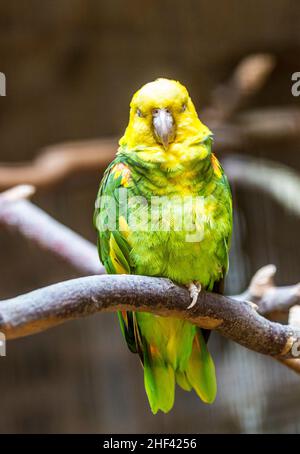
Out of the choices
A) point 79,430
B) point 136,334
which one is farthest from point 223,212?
point 79,430

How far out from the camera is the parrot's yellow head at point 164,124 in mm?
1131

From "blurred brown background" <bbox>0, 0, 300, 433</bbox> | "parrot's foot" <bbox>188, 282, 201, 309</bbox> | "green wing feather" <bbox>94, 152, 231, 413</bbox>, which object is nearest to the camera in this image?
"parrot's foot" <bbox>188, 282, 201, 309</bbox>

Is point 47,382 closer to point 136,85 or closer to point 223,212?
point 136,85

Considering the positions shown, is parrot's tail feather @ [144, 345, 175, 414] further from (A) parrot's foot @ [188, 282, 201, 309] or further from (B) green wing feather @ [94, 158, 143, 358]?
(A) parrot's foot @ [188, 282, 201, 309]

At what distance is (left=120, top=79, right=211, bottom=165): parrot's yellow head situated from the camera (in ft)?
3.71

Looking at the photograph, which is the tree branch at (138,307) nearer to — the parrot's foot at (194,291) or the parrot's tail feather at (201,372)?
the parrot's foot at (194,291)

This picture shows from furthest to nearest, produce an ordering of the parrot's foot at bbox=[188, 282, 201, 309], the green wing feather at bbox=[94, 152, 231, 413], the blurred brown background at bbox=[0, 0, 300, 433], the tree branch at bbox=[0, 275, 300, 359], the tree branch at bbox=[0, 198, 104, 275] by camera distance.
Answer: the blurred brown background at bbox=[0, 0, 300, 433], the tree branch at bbox=[0, 198, 104, 275], the green wing feather at bbox=[94, 152, 231, 413], the parrot's foot at bbox=[188, 282, 201, 309], the tree branch at bbox=[0, 275, 300, 359]

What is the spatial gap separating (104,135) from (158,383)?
1.51 m

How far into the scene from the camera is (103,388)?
250 cm

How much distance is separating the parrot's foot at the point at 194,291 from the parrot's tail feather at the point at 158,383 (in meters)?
0.22

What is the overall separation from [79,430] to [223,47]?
5.19 ft

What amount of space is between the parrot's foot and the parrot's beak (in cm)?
25

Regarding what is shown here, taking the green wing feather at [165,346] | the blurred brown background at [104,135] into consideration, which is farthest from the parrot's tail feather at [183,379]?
the blurred brown background at [104,135]
